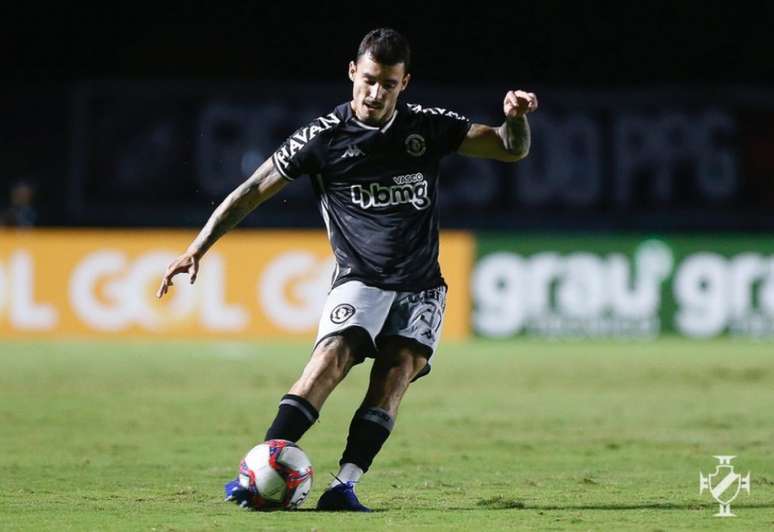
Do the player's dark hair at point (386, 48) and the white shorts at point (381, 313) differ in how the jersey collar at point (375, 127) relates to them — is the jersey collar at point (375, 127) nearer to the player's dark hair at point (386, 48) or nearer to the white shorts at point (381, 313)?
the player's dark hair at point (386, 48)

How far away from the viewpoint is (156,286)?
67.8 feet

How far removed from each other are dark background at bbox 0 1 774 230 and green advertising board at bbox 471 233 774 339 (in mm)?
2451

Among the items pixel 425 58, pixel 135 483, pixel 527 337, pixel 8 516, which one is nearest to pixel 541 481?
pixel 135 483

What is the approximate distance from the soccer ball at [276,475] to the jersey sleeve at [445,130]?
1592mm

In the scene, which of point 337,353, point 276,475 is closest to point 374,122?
point 337,353

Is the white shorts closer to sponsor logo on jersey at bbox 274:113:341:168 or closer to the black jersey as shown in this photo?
A: the black jersey

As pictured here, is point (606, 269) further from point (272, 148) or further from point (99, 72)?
point (99, 72)

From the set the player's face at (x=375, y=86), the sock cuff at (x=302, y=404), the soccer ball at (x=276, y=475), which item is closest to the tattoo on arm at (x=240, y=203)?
the player's face at (x=375, y=86)

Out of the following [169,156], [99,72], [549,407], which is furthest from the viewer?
[99,72]

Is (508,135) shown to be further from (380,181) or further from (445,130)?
(380,181)

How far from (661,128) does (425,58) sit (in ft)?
A: 15.0

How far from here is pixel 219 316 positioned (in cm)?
2078

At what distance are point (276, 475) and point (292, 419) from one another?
275 mm

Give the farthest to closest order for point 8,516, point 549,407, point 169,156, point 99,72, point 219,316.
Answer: point 99,72, point 169,156, point 219,316, point 549,407, point 8,516
